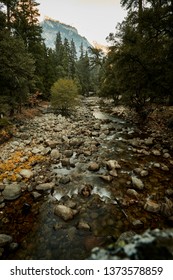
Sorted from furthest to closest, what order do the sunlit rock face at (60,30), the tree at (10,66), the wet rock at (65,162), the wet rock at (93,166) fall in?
the sunlit rock face at (60,30), the tree at (10,66), the wet rock at (65,162), the wet rock at (93,166)

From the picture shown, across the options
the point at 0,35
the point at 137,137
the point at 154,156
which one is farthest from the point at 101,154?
the point at 0,35

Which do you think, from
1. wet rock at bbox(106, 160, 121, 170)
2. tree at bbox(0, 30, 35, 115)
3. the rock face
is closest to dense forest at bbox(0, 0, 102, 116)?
tree at bbox(0, 30, 35, 115)

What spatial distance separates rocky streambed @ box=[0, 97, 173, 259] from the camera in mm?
3445

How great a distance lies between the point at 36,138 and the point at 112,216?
19.2ft

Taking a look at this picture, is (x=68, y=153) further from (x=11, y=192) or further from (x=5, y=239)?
(x=5, y=239)

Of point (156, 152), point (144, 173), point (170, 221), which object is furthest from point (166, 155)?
point (170, 221)

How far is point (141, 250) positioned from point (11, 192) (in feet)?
12.1

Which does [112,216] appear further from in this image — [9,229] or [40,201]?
[9,229]

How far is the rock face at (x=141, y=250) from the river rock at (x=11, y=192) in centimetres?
310

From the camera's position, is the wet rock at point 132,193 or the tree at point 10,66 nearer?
the wet rock at point 132,193

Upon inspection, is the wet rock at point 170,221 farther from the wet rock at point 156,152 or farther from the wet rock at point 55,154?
the wet rock at point 55,154

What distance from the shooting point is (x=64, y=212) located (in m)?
4.01

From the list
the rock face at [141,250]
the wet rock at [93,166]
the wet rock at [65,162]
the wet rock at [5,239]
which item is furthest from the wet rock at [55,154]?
the rock face at [141,250]

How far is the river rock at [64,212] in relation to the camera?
3.93m
